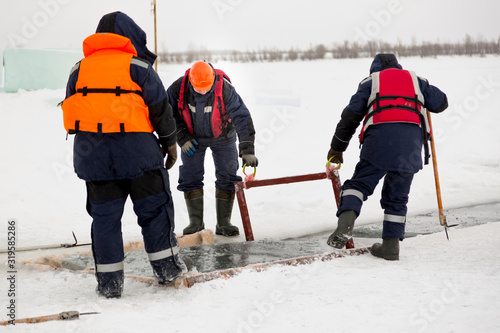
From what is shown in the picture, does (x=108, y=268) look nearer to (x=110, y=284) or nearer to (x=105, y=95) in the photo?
(x=110, y=284)

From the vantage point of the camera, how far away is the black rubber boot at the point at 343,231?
3125mm

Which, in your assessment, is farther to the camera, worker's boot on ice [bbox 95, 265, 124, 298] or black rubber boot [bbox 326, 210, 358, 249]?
black rubber boot [bbox 326, 210, 358, 249]

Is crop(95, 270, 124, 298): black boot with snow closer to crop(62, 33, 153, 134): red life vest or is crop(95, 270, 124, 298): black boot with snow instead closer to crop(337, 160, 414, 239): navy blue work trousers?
crop(62, 33, 153, 134): red life vest

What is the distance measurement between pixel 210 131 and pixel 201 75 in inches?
23.2

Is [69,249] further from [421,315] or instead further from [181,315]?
[421,315]

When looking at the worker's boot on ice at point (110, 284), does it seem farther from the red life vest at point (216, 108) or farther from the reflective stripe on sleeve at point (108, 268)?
the red life vest at point (216, 108)

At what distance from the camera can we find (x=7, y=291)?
9.42 ft

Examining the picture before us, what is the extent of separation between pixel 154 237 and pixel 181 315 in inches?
23.6

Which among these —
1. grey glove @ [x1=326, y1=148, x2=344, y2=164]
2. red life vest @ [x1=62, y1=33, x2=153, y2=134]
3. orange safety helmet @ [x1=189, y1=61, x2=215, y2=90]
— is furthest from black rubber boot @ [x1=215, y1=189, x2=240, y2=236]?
red life vest @ [x1=62, y1=33, x2=153, y2=134]

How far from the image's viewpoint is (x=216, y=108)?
4.43 metres

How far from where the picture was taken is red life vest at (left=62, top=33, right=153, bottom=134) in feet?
8.38

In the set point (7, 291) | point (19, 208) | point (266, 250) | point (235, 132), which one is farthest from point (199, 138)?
point (19, 208)

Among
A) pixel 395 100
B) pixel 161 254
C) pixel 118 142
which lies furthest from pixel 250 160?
pixel 118 142

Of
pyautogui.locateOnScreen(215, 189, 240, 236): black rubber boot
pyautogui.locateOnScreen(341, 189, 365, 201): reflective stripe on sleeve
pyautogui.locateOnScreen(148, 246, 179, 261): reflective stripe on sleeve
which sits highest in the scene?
pyautogui.locateOnScreen(341, 189, 365, 201): reflective stripe on sleeve
